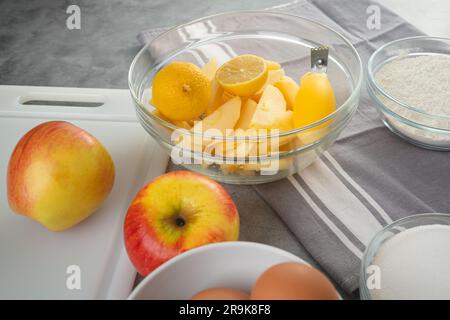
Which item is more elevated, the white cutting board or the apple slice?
the apple slice

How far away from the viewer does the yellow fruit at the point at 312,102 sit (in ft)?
1.88

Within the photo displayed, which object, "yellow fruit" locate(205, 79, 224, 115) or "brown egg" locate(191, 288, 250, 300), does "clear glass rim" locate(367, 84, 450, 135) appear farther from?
"brown egg" locate(191, 288, 250, 300)

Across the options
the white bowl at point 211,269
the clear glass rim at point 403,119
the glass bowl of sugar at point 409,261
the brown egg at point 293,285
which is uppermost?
the brown egg at point 293,285

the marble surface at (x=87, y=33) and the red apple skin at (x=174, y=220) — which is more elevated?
the red apple skin at (x=174, y=220)

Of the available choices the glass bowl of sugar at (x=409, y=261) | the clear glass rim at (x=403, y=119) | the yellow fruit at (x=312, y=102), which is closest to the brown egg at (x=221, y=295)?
the glass bowl of sugar at (x=409, y=261)

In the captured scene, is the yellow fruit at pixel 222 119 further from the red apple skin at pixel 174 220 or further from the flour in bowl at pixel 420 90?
the flour in bowl at pixel 420 90

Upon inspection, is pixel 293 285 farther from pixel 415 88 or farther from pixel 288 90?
pixel 415 88

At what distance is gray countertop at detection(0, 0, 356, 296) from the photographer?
955mm

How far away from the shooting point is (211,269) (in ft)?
1.33

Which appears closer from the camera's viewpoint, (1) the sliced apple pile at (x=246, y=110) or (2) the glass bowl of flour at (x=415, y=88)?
(1) the sliced apple pile at (x=246, y=110)

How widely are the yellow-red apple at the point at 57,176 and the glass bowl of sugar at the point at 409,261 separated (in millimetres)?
320

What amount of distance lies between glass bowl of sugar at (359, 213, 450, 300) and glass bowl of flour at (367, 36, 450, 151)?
162 millimetres

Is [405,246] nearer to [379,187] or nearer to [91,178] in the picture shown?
[379,187]

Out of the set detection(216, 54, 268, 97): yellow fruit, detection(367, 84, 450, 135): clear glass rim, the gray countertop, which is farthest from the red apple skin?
the gray countertop
